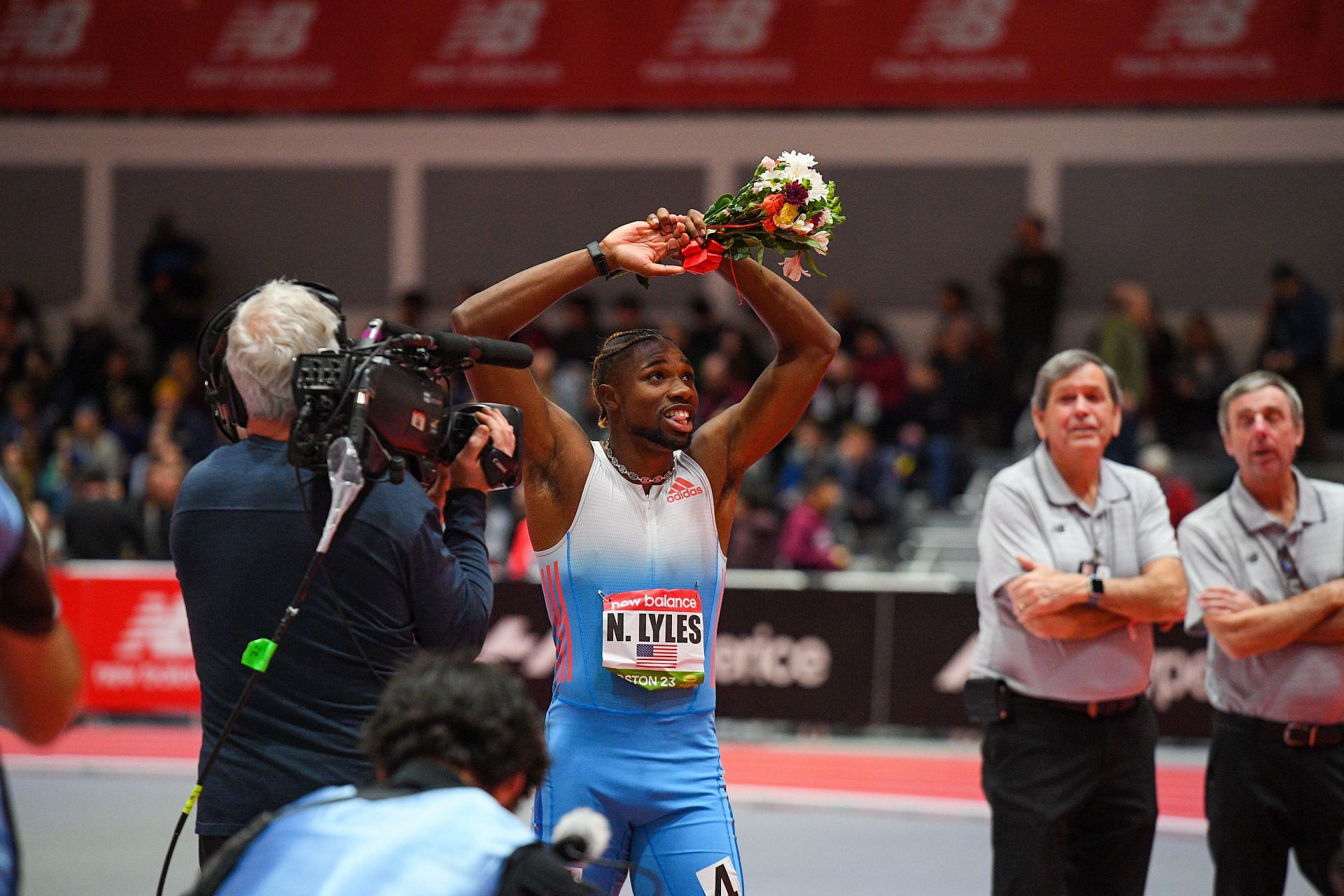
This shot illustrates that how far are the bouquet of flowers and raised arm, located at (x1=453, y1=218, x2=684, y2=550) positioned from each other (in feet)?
0.52

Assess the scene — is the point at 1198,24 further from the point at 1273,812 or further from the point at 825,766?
the point at 1273,812

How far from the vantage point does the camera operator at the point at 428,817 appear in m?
2.30

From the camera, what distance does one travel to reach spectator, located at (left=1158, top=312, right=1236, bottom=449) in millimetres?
16125

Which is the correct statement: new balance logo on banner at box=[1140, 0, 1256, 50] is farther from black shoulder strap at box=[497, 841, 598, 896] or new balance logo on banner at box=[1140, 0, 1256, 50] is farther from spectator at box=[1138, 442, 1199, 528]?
black shoulder strap at box=[497, 841, 598, 896]

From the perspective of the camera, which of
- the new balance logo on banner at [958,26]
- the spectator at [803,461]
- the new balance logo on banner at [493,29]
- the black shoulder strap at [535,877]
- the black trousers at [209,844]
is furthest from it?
the new balance logo on banner at [493,29]

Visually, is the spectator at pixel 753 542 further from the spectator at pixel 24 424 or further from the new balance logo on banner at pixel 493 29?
the spectator at pixel 24 424

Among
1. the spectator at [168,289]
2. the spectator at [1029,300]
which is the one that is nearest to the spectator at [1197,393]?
the spectator at [1029,300]

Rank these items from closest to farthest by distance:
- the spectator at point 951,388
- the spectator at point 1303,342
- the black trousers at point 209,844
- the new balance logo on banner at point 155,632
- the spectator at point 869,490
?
the black trousers at point 209,844, the new balance logo on banner at point 155,632, the spectator at point 869,490, the spectator at point 1303,342, the spectator at point 951,388

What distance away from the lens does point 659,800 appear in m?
3.90

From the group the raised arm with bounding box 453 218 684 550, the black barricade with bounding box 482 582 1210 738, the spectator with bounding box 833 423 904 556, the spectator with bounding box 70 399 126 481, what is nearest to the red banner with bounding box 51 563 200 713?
the black barricade with bounding box 482 582 1210 738

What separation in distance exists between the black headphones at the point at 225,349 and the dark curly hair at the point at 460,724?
1152 millimetres

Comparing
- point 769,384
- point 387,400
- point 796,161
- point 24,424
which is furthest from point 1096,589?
point 24,424

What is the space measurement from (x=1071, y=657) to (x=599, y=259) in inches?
76.9

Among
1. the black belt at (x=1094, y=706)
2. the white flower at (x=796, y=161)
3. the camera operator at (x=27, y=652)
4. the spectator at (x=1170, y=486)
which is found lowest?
the spectator at (x=1170, y=486)
